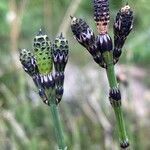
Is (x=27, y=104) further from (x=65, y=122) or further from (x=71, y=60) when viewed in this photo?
(x=71, y=60)

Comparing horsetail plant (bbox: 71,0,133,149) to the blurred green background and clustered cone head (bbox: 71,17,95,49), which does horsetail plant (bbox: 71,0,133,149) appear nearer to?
clustered cone head (bbox: 71,17,95,49)

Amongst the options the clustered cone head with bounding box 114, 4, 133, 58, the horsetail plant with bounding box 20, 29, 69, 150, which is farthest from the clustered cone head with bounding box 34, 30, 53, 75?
the clustered cone head with bounding box 114, 4, 133, 58

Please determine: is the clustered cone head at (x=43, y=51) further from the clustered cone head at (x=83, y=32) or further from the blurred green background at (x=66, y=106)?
the blurred green background at (x=66, y=106)

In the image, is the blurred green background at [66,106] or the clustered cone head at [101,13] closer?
the clustered cone head at [101,13]

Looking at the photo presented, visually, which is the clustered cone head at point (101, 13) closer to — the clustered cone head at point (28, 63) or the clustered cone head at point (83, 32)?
the clustered cone head at point (83, 32)

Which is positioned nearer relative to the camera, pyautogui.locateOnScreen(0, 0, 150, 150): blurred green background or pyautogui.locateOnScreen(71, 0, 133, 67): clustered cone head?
pyautogui.locateOnScreen(71, 0, 133, 67): clustered cone head

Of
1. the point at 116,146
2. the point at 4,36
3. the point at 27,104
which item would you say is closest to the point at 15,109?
the point at 27,104

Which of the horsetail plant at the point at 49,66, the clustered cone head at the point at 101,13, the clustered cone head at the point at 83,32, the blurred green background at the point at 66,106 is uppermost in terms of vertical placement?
the clustered cone head at the point at 101,13

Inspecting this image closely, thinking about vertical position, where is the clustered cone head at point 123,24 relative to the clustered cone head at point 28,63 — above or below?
above

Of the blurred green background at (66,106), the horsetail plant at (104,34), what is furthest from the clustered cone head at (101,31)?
the blurred green background at (66,106)
